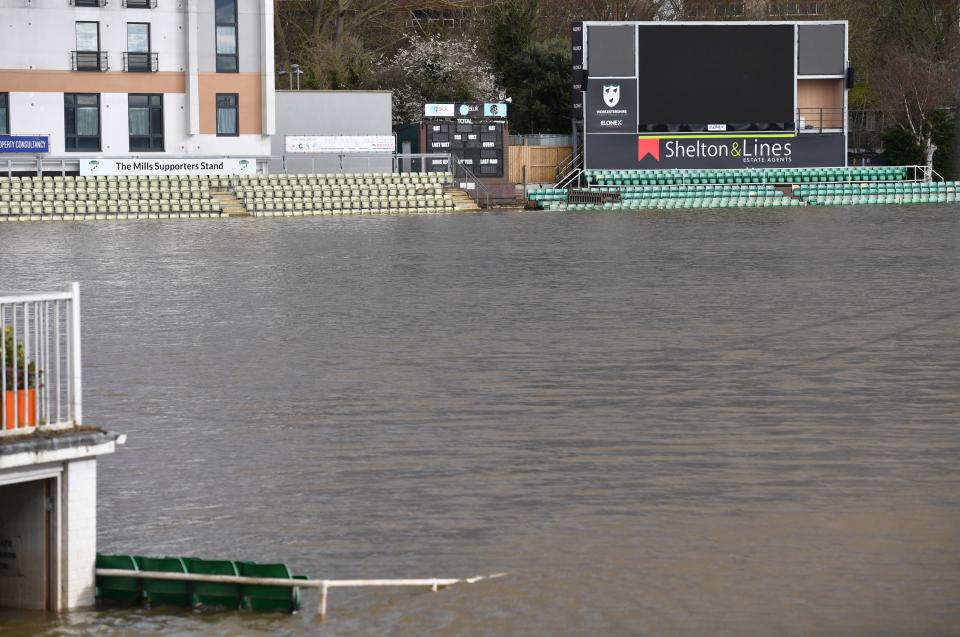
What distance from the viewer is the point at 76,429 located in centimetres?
1141

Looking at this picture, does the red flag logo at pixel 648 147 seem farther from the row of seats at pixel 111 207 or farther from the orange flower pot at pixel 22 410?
the orange flower pot at pixel 22 410

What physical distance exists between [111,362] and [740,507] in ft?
39.2

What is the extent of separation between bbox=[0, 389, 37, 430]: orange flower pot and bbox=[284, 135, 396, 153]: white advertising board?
58.5 m

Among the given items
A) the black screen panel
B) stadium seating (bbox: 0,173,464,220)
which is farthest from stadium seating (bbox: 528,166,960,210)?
stadium seating (bbox: 0,173,464,220)

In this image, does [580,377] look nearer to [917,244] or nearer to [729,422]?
[729,422]

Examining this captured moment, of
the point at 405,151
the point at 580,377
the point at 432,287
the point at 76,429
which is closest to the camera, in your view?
the point at 76,429

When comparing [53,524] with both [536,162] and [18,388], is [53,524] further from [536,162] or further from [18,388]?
[536,162]

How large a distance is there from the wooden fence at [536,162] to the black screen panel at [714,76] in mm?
5410

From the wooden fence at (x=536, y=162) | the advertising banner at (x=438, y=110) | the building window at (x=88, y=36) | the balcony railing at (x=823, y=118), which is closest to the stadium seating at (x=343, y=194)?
the advertising banner at (x=438, y=110)

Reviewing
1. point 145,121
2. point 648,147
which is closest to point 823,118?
point 648,147

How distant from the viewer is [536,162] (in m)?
76.4

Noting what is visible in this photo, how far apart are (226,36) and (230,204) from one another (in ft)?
26.4

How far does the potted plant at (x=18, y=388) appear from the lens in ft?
36.8

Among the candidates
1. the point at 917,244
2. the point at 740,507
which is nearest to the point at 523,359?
the point at 740,507
